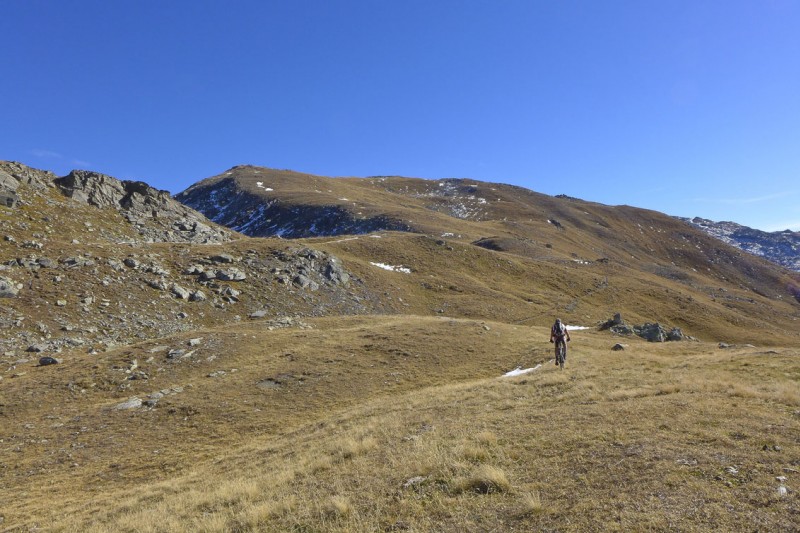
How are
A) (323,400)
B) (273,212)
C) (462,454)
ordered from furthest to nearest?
(273,212) → (323,400) → (462,454)

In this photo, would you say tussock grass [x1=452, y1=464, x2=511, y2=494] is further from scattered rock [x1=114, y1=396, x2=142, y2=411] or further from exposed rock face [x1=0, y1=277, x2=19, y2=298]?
exposed rock face [x1=0, y1=277, x2=19, y2=298]

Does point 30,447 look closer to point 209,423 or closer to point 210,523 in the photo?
point 209,423

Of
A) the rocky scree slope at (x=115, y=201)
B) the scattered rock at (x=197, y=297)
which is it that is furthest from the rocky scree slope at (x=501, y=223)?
the scattered rock at (x=197, y=297)

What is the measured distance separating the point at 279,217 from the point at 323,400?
11551 cm

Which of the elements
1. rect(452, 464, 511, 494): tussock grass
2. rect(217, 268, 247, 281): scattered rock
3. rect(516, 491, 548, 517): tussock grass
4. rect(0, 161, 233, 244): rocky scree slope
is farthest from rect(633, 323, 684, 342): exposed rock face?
rect(0, 161, 233, 244): rocky scree slope

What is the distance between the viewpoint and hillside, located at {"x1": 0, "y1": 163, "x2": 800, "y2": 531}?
27.8 feet

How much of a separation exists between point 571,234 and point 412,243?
290 ft

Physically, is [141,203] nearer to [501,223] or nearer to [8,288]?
[8,288]

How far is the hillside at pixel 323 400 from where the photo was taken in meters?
8.48

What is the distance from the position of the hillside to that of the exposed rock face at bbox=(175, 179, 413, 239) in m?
49.5

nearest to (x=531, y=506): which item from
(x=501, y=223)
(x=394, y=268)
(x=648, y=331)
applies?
(x=648, y=331)

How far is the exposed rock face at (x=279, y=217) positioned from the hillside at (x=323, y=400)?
49.5 metres

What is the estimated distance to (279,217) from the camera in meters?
132

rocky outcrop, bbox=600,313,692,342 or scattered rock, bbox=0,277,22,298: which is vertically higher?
scattered rock, bbox=0,277,22,298
